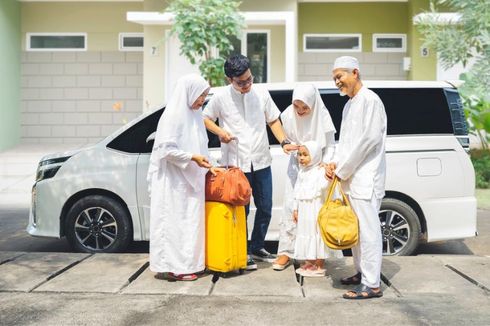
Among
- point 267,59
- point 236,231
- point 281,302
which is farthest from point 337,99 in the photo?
point 267,59

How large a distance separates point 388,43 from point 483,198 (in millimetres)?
6217

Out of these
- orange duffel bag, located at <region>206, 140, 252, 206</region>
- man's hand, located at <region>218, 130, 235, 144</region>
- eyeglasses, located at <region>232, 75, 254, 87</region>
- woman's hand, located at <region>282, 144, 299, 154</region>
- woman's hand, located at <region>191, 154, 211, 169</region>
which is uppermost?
eyeglasses, located at <region>232, 75, 254, 87</region>

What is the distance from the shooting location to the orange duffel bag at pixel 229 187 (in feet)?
19.6

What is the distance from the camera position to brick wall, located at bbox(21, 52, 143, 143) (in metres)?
17.6

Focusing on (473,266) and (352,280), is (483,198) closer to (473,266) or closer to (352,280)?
(473,266)

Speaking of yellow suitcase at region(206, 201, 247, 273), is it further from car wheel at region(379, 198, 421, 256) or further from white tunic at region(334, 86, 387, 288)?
car wheel at region(379, 198, 421, 256)

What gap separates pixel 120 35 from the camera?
1758 centimetres

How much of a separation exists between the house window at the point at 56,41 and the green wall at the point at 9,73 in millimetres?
356

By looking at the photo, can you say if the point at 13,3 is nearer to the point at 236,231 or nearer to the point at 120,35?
the point at 120,35

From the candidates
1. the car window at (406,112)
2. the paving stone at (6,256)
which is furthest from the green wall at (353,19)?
the paving stone at (6,256)

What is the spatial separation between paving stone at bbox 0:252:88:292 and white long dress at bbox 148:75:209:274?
1004mm

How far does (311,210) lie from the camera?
5.99 m

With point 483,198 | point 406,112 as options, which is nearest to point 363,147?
point 406,112

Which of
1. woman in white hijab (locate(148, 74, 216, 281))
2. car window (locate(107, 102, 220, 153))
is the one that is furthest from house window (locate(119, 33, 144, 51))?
woman in white hijab (locate(148, 74, 216, 281))
